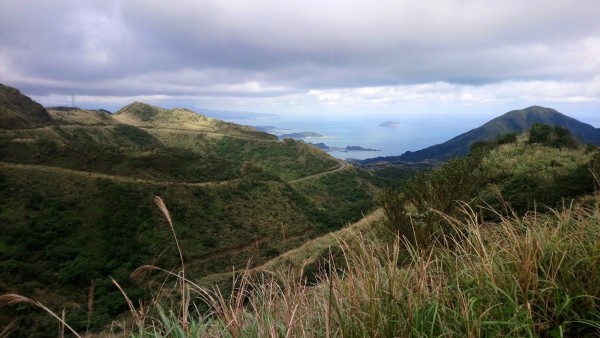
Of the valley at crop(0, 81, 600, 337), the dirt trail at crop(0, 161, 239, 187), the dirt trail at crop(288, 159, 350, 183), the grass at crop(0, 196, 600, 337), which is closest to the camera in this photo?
the grass at crop(0, 196, 600, 337)

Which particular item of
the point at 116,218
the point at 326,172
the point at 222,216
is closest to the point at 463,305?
the point at 116,218

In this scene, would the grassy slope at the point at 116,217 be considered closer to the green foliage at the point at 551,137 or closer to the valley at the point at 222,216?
the valley at the point at 222,216

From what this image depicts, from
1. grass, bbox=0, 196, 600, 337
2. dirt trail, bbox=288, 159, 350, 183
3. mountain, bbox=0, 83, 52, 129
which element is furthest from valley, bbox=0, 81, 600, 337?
mountain, bbox=0, 83, 52, 129

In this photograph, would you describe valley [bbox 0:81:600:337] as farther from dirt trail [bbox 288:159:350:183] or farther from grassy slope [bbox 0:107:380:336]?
dirt trail [bbox 288:159:350:183]

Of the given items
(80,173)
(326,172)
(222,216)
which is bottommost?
A: (222,216)

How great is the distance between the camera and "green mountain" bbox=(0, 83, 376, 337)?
27.2m

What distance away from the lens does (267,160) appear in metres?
92.8

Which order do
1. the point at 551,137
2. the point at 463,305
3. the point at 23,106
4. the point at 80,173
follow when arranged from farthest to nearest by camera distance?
1. the point at 23,106
2. the point at 80,173
3. the point at 551,137
4. the point at 463,305

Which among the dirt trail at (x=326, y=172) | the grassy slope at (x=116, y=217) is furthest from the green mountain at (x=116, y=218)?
the dirt trail at (x=326, y=172)

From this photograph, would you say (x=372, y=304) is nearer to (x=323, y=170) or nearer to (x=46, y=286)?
(x=46, y=286)

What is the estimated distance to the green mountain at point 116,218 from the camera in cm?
2725

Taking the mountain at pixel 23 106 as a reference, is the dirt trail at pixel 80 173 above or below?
below

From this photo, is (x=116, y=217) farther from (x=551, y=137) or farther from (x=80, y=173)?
(x=551, y=137)

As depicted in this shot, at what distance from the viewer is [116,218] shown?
126 ft
